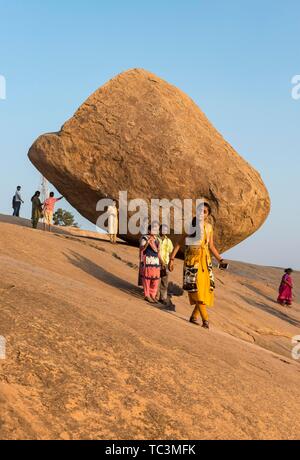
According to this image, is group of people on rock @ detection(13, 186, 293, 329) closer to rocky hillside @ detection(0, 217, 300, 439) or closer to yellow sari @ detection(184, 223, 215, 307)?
yellow sari @ detection(184, 223, 215, 307)

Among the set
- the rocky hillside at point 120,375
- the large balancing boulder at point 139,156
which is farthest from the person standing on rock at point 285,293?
the rocky hillside at point 120,375

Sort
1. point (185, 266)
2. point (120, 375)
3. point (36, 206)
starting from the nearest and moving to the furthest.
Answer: point (120, 375)
point (185, 266)
point (36, 206)

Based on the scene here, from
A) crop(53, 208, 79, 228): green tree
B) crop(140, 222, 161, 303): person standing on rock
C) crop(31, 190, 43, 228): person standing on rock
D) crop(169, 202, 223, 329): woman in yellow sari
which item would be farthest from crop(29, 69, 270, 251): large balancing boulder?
crop(53, 208, 79, 228): green tree

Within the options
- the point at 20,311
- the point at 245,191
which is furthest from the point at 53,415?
the point at 245,191

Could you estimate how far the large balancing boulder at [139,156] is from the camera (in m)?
14.9

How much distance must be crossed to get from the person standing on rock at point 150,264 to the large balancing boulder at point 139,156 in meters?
5.64

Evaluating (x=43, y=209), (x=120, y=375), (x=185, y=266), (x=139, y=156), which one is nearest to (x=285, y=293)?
(x=139, y=156)

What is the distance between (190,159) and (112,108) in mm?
2365

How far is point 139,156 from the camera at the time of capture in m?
14.8

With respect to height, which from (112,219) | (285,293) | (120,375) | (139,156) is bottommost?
(285,293)

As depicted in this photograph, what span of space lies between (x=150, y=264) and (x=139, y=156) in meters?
5.96

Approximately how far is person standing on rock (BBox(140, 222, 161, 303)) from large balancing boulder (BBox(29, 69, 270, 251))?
564cm

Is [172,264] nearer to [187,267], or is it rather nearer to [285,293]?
[187,267]

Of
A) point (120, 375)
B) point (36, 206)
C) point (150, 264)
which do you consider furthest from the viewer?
point (36, 206)
